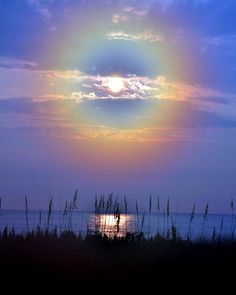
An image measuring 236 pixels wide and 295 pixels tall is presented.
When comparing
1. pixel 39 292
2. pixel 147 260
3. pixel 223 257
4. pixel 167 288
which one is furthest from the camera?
pixel 223 257

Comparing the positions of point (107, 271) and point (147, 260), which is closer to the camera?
point (107, 271)

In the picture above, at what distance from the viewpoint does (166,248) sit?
47.5 ft

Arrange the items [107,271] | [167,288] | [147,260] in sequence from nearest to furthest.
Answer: [167,288] < [107,271] < [147,260]

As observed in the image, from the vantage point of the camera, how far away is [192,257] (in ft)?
44.6

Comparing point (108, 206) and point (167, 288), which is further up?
point (108, 206)

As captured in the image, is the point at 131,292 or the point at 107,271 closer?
the point at 131,292

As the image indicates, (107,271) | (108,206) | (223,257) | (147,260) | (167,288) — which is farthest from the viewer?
(108,206)

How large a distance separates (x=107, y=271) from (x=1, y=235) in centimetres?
376

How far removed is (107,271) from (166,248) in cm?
275

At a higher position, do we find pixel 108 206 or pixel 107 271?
pixel 108 206

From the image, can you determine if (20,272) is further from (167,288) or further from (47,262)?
(167,288)

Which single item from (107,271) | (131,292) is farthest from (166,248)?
(131,292)

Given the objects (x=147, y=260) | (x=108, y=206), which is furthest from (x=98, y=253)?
(x=108, y=206)

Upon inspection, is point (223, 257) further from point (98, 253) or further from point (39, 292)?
point (39, 292)
